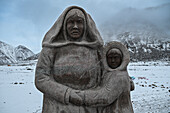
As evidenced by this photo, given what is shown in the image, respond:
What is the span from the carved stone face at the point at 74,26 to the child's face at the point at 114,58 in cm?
Answer: 68

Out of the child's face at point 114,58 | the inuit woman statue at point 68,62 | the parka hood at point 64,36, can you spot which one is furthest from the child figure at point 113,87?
the parka hood at point 64,36

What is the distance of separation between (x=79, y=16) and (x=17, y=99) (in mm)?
7472

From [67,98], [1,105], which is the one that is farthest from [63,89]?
[1,105]

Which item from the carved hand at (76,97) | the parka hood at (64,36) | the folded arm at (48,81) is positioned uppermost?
the parka hood at (64,36)

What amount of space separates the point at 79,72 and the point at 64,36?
2.49ft

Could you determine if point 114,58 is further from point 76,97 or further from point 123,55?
point 76,97

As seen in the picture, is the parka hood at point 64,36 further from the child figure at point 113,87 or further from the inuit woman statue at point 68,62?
the child figure at point 113,87

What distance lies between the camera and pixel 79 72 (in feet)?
9.70

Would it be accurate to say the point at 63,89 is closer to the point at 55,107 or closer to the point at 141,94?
the point at 55,107

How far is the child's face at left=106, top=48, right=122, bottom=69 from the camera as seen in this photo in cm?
294

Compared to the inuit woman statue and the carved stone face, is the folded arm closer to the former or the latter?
the inuit woman statue

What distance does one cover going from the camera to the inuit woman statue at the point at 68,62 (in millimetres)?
2865

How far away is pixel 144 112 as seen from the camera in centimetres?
732

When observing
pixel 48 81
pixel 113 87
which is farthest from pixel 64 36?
pixel 113 87
